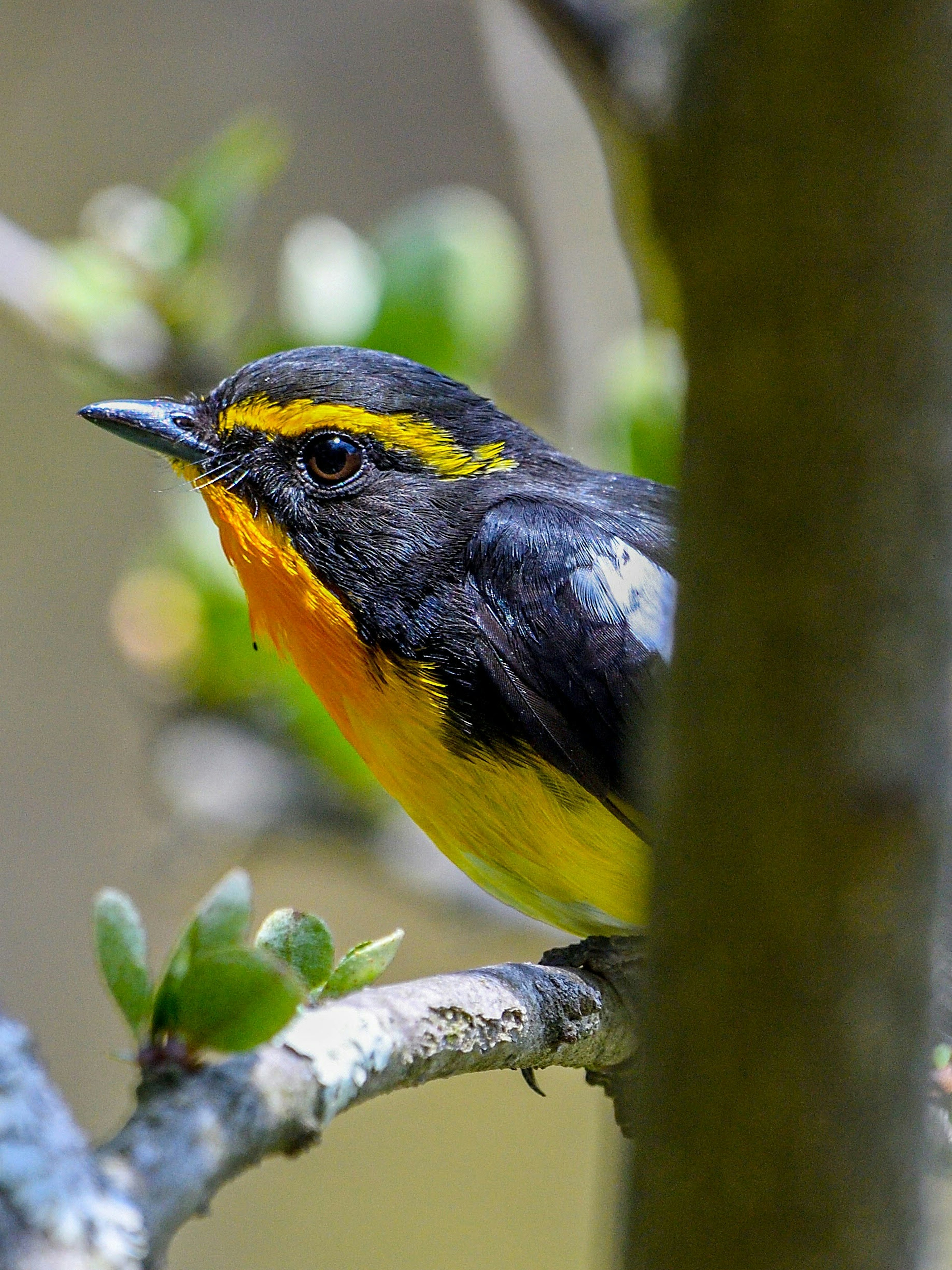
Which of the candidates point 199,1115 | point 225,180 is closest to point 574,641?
point 199,1115

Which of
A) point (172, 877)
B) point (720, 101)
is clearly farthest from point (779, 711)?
point (172, 877)

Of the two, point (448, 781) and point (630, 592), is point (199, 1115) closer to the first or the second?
point (448, 781)

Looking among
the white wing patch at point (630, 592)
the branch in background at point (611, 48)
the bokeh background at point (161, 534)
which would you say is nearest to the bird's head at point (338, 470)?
the white wing patch at point (630, 592)

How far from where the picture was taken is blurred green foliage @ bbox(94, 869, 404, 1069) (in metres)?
1.29

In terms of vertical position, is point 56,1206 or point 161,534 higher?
point 161,534

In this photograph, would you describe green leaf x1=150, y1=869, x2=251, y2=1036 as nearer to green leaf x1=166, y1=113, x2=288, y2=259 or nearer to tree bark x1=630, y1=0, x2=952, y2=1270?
tree bark x1=630, y1=0, x2=952, y2=1270

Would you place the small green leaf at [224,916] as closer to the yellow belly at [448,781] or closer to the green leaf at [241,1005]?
the green leaf at [241,1005]

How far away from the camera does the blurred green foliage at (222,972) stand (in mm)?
1289

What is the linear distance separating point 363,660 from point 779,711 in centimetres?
178

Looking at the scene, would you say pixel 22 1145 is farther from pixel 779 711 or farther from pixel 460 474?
Answer: pixel 460 474

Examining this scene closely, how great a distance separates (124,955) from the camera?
142 centimetres

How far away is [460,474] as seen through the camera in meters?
2.90

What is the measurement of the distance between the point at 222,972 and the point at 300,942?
280mm

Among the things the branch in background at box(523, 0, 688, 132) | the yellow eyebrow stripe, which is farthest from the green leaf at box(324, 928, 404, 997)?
the yellow eyebrow stripe
